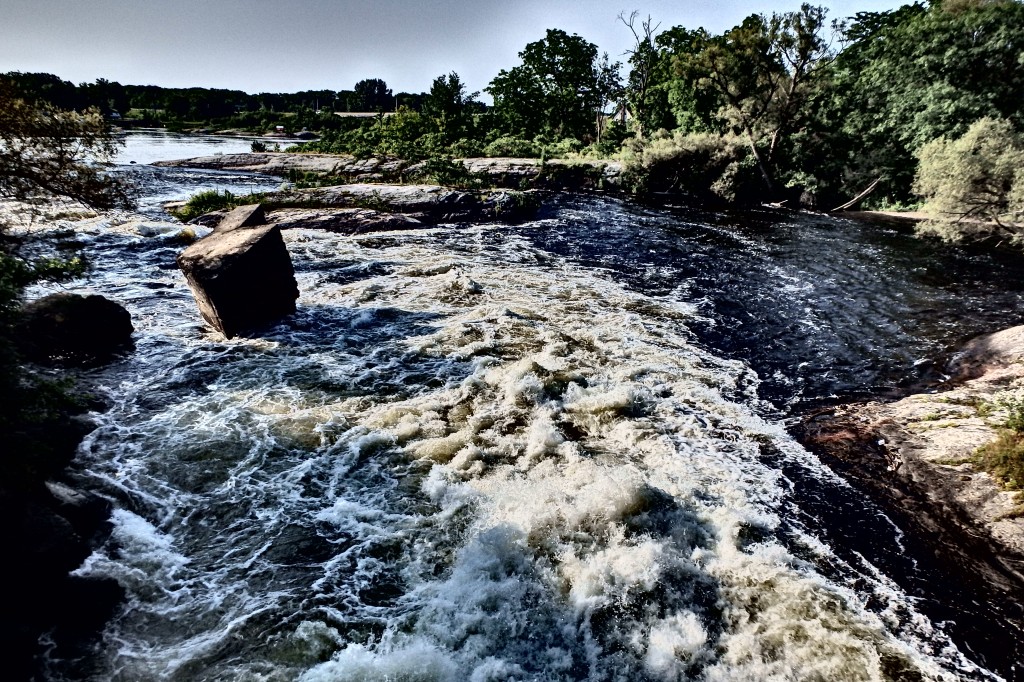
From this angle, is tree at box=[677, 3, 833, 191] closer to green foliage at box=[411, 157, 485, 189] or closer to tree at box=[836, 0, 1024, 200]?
tree at box=[836, 0, 1024, 200]

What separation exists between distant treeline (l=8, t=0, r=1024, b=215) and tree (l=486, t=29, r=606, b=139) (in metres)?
0.16

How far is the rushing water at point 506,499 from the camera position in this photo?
461cm

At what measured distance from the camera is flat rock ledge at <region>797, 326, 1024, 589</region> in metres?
6.09

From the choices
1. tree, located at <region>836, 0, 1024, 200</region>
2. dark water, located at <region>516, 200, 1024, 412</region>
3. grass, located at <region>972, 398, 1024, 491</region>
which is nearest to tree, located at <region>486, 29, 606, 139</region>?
tree, located at <region>836, 0, 1024, 200</region>

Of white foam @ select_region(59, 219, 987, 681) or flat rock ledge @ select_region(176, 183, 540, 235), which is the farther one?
flat rock ledge @ select_region(176, 183, 540, 235)

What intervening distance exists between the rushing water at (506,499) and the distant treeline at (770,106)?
8304mm

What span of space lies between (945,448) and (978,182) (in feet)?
48.7

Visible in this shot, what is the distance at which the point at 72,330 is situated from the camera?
9.85 m

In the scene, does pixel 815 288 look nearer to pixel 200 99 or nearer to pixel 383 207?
pixel 383 207

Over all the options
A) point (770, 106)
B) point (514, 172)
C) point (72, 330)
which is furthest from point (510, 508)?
point (770, 106)

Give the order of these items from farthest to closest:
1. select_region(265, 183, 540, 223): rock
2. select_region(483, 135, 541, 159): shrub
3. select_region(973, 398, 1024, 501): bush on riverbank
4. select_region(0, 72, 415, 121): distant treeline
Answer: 1. select_region(0, 72, 415, 121): distant treeline
2. select_region(483, 135, 541, 159): shrub
3. select_region(265, 183, 540, 223): rock
4. select_region(973, 398, 1024, 501): bush on riverbank

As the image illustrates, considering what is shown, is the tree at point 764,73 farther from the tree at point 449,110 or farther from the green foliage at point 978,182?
the tree at point 449,110

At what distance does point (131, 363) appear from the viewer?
9.98 m

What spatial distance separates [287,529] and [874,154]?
123 feet
